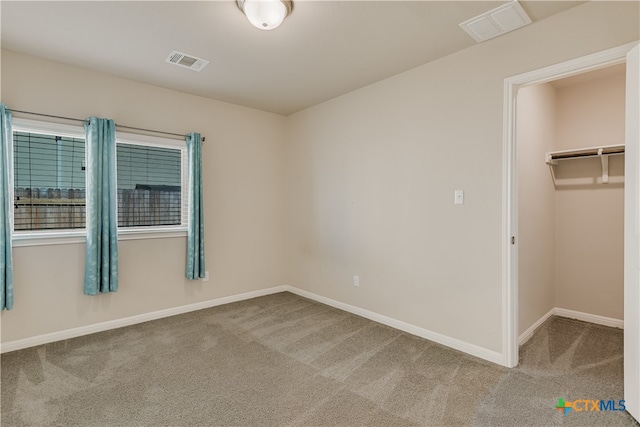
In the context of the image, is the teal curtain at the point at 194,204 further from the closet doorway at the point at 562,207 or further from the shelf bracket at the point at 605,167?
the shelf bracket at the point at 605,167

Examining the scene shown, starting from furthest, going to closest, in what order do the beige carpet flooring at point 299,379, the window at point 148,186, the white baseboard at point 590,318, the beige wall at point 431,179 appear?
the window at point 148,186
the white baseboard at point 590,318
the beige wall at point 431,179
the beige carpet flooring at point 299,379

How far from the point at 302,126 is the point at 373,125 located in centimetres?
131

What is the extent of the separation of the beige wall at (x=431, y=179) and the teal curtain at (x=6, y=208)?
3024 mm

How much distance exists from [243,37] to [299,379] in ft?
8.69

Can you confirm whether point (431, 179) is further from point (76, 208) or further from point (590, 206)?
point (76, 208)

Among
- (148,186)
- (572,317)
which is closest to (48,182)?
(148,186)

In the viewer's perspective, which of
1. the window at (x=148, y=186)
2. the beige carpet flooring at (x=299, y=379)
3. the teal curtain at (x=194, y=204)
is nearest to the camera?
the beige carpet flooring at (x=299, y=379)

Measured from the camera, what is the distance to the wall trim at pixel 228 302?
272cm

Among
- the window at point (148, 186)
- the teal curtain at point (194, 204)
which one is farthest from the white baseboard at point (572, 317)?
the window at point (148, 186)

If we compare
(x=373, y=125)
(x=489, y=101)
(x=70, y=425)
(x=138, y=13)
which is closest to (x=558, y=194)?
(x=489, y=101)

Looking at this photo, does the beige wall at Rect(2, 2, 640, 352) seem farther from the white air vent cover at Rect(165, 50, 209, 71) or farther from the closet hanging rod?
the closet hanging rod

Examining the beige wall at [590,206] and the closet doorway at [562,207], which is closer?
the closet doorway at [562,207]

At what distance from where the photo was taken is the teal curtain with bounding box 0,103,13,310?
2650mm

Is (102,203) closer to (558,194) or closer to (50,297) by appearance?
(50,297)
